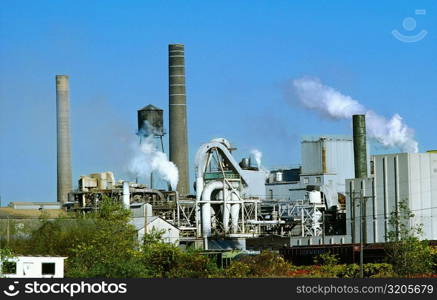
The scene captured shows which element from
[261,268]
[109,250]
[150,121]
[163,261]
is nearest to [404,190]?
[109,250]

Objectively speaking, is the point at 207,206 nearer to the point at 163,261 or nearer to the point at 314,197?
the point at 314,197

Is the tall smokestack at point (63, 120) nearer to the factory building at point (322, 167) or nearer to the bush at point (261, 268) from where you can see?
the factory building at point (322, 167)

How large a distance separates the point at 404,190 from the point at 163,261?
37351 millimetres

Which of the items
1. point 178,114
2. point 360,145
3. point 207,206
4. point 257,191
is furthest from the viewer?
point 178,114

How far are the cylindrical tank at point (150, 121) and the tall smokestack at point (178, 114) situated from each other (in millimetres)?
2680

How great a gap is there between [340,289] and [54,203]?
83.0m

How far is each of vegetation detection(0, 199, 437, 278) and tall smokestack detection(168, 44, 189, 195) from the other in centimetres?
5055

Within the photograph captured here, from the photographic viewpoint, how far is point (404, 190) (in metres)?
90.2

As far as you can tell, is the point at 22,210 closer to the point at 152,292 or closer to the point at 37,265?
the point at 37,265

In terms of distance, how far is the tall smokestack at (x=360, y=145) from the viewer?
334 feet

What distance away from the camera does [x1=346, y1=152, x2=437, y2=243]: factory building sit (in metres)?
89.7

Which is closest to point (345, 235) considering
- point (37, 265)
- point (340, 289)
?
point (37, 265)

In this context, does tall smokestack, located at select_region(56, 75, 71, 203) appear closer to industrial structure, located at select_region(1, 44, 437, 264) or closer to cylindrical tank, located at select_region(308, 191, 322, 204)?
industrial structure, located at select_region(1, 44, 437, 264)

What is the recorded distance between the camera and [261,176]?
386 feet
